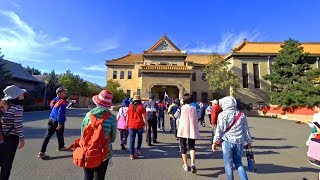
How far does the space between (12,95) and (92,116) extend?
1.99 metres

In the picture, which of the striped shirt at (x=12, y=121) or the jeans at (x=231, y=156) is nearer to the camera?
the striped shirt at (x=12, y=121)

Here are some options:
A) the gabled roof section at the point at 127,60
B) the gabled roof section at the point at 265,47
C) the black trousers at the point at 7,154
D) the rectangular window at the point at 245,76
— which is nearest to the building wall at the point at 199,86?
the rectangular window at the point at 245,76

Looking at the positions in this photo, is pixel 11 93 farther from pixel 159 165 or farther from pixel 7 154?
pixel 159 165

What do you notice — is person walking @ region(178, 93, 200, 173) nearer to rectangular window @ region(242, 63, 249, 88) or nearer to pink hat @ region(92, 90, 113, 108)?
pink hat @ region(92, 90, 113, 108)

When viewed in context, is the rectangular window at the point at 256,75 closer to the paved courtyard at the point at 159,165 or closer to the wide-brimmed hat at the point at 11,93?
the paved courtyard at the point at 159,165

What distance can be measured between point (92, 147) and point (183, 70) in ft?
94.9

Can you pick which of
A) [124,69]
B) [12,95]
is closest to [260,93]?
[124,69]

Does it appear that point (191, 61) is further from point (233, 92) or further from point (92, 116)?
point (92, 116)

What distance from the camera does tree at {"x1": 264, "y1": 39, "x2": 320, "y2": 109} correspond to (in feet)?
82.9

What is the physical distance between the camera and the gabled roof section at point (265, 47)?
41594 mm

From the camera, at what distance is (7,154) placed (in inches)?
156

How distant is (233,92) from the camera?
3825 centimetres

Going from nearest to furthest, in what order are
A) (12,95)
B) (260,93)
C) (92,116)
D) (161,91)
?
(92,116) → (12,95) → (161,91) → (260,93)

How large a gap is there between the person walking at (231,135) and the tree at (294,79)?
23624 millimetres
